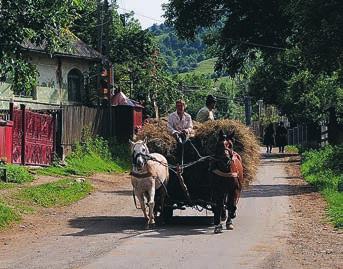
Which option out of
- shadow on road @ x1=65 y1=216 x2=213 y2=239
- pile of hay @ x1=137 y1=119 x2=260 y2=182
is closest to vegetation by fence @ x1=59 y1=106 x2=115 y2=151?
shadow on road @ x1=65 y1=216 x2=213 y2=239

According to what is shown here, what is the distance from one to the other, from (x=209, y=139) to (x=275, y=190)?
337 inches

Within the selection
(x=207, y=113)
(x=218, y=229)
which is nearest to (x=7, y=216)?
→ (x=218, y=229)

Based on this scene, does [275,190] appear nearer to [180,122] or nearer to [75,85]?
[180,122]

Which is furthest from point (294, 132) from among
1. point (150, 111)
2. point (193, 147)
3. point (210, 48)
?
point (193, 147)

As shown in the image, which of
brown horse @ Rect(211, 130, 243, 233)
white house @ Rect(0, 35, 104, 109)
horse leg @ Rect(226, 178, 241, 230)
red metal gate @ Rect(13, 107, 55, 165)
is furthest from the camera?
white house @ Rect(0, 35, 104, 109)

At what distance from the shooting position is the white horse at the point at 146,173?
14.4m

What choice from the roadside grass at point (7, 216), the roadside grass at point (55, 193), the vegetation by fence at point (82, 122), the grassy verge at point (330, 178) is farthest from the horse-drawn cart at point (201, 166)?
the vegetation by fence at point (82, 122)

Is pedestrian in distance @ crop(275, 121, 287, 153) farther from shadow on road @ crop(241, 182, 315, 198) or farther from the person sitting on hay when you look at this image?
Answer: the person sitting on hay

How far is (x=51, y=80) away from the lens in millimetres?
38188

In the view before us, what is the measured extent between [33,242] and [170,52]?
602 feet

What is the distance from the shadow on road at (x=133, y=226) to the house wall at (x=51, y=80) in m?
20.1

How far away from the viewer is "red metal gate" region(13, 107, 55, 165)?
25656 millimetres

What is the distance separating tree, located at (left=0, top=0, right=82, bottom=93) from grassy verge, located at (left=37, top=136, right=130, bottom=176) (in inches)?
391

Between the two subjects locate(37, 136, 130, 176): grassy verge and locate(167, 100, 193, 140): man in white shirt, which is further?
locate(37, 136, 130, 176): grassy verge
